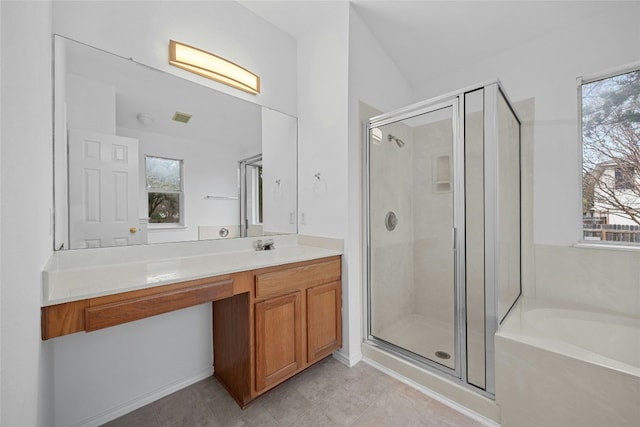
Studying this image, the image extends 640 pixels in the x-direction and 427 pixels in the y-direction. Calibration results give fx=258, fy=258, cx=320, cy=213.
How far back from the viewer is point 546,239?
2.05 metres

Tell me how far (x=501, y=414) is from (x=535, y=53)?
2641mm

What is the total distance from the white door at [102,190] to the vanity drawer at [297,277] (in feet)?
2.65

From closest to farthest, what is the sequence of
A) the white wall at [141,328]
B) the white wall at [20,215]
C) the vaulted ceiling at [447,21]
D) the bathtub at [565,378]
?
the white wall at [20,215] → the bathtub at [565,378] → the white wall at [141,328] → the vaulted ceiling at [447,21]

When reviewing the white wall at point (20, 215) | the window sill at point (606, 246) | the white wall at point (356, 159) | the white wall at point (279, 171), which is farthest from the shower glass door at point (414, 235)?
the white wall at point (20, 215)

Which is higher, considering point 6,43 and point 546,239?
point 6,43

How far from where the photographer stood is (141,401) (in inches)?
59.2

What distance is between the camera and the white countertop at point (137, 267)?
1.02 m

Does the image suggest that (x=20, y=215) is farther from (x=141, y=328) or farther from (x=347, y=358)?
(x=347, y=358)

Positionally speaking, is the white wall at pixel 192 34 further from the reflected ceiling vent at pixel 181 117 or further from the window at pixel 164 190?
the window at pixel 164 190

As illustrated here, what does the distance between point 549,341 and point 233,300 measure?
175cm

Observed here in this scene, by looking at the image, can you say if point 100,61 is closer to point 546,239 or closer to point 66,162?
point 66,162

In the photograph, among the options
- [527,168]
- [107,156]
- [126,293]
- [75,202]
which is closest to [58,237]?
[75,202]

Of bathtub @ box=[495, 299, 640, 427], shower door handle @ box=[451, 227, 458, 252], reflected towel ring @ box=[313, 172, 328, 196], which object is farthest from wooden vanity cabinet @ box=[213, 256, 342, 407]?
bathtub @ box=[495, 299, 640, 427]

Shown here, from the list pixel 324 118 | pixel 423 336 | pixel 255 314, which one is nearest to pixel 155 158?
pixel 255 314
